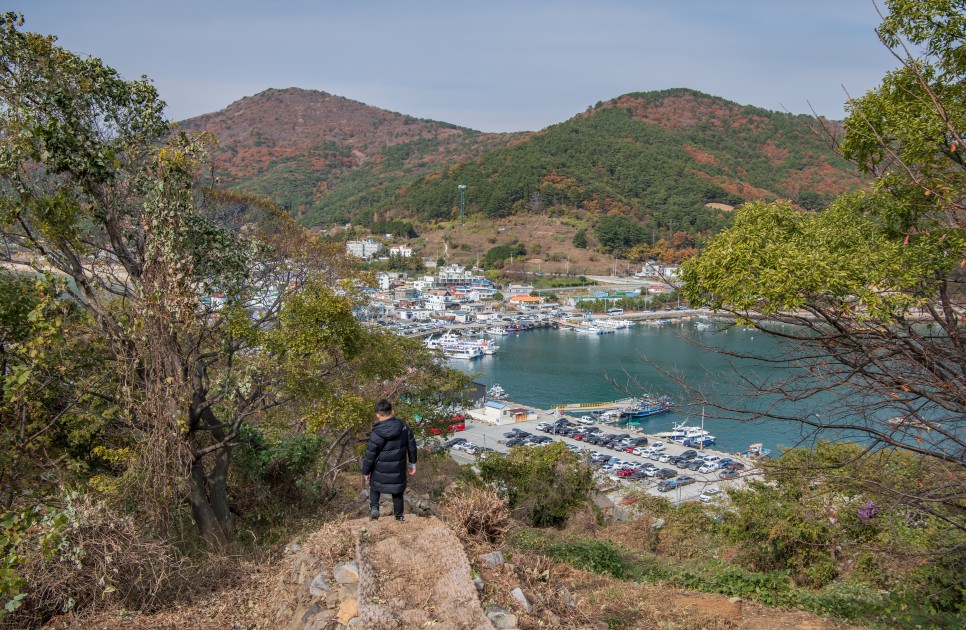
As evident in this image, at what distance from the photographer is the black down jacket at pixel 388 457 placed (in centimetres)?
360

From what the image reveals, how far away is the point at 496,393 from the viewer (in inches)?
1146

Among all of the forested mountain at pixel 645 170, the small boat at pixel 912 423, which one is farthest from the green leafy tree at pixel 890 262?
the forested mountain at pixel 645 170

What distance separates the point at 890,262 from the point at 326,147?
6087 inches

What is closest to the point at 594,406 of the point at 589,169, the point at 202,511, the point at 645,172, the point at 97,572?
the point at 202,511

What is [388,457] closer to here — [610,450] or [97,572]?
[97,572]

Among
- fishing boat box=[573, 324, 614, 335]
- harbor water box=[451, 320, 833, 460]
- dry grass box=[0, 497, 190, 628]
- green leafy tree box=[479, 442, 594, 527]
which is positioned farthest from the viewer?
fishing boat box=[573, 324, 614, 335]

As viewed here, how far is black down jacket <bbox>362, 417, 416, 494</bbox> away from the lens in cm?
360

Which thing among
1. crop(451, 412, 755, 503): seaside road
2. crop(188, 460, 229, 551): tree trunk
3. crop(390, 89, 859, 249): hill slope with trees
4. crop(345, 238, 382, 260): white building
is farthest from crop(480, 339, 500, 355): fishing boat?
crop(188, 460, 229, 551): tree trunk

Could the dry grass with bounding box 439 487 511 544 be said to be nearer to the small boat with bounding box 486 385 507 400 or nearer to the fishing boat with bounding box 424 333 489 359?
the small boat with bounding box 486 385 507 400

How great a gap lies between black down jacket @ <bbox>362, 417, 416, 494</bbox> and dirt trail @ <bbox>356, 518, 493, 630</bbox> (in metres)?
0.27

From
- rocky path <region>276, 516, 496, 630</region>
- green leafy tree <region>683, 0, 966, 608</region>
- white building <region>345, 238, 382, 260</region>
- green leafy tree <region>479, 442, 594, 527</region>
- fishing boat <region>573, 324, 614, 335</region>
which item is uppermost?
white building <region>345, 238, 382, 260</region>

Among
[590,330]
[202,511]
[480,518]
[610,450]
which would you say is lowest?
[610,450]

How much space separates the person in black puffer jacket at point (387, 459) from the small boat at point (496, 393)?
25.2 m

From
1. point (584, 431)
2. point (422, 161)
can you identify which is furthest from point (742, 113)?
point (584, 431)
